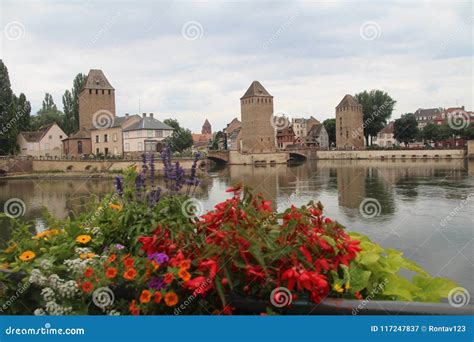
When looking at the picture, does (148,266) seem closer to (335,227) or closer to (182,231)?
(182,231)

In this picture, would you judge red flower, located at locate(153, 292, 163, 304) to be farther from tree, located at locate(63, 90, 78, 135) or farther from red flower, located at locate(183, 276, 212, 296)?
tree, located at locate(63, 90, 78, 135)

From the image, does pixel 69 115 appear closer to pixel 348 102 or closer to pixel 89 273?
pixel 348 102

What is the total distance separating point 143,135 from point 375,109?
175ft

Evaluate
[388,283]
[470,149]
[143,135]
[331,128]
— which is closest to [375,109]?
[331,128]

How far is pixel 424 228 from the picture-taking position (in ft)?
47.6

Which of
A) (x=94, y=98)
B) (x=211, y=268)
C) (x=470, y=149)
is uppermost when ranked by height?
(x=94, y=98)

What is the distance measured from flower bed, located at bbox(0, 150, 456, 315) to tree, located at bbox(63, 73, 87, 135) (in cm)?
7267

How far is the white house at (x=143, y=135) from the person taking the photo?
57.9 m

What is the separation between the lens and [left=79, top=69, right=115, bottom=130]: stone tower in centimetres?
6247

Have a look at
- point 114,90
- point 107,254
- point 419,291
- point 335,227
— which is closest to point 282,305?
point 335,227

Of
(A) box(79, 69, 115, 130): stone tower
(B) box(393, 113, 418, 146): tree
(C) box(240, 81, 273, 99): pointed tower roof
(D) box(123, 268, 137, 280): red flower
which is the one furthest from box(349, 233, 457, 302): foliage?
(B) box(393, 113, 418, 146): tree

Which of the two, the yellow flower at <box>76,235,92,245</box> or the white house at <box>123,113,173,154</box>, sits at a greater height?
the white house at <box>123,113,173,154</box>

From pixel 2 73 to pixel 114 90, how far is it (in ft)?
47.1

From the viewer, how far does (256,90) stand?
80250mm
